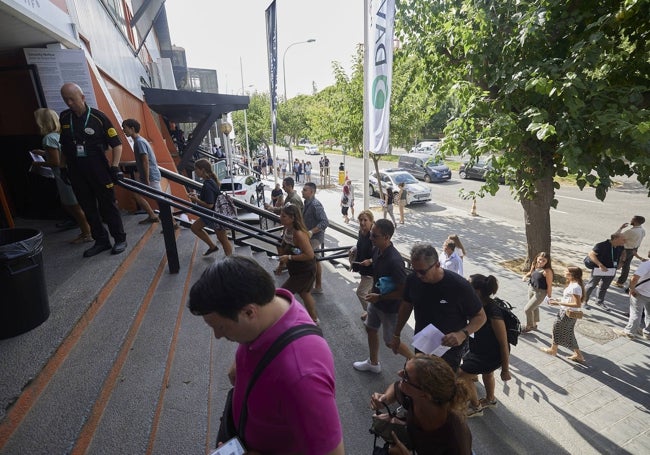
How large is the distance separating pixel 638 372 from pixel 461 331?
3.44 metres

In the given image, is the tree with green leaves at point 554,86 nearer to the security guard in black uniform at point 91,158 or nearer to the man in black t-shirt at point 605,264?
the man in black t-shirt at point 605,264

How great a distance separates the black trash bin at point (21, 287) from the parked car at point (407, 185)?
486 inches

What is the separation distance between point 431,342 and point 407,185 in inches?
562

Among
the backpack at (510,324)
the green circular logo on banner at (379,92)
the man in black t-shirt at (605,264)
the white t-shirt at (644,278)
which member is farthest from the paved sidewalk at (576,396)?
the green circular logo on banner at (379,92)

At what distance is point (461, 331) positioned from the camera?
3176 mm

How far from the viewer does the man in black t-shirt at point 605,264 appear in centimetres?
634

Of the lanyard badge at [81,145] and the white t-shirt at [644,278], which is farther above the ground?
the lanyard badge at [81,145]

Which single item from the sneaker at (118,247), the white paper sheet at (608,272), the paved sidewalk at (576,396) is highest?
the sneaker at (118,247)

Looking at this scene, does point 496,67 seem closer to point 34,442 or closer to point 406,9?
point 406,9

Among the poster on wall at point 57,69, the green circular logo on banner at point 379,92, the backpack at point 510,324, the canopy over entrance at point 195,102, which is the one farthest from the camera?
the canopy over entrance at point 195,102

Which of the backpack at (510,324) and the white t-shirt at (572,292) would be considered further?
the white t-shirt at (572,292)

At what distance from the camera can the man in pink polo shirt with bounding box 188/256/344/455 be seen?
131cm

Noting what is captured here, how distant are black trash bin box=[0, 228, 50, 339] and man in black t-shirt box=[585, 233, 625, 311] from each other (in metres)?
8.10

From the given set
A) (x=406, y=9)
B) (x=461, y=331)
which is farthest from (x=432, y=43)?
(x=461, y=331)
